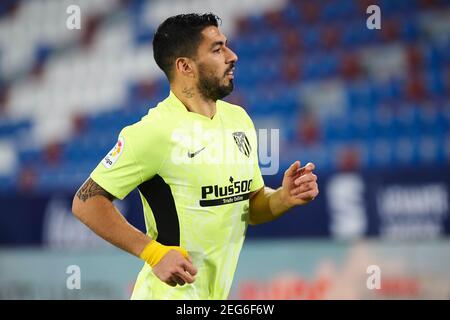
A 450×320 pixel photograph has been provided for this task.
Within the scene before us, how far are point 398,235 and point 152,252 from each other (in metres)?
4.52

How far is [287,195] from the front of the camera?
353 centimetres

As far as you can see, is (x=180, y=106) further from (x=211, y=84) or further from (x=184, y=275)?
(x=184, y=275)

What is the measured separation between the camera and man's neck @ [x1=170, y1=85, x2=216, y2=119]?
11.8 feet

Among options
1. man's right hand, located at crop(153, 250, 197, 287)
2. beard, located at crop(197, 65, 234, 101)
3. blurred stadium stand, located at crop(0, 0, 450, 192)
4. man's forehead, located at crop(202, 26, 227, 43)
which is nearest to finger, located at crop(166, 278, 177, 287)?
man's right hand, located at crop(153, 250, 197, 287)

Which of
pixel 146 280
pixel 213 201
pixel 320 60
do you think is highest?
pixel 320 60

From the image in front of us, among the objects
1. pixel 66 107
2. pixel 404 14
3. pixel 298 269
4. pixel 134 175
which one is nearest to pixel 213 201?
pixel 134 175

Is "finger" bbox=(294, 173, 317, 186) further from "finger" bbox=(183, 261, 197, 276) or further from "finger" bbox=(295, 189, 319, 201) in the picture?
"finger" bbox=(183, 261, 197, 276)

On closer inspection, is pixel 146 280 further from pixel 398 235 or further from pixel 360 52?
pixel 360 52

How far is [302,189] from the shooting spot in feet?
11.4

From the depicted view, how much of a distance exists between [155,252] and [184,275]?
180mm

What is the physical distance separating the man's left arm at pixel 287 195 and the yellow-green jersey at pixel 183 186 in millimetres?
171

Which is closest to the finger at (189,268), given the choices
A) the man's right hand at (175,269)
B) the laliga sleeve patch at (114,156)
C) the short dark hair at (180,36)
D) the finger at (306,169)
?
the man's right hand at (175,269)

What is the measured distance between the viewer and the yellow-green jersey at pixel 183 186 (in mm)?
3367

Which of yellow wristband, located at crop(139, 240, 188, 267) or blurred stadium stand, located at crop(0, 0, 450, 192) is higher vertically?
blurred stadium stand, located at crop(0, 0, 450, 192)
